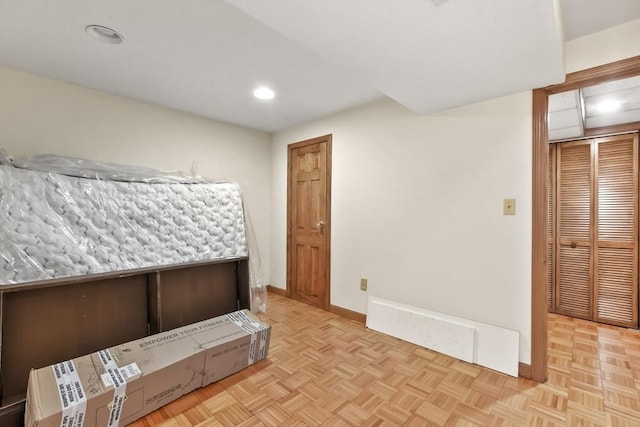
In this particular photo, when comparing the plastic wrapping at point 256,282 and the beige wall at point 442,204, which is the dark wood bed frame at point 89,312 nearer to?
the plastic wrapping at point 256,282

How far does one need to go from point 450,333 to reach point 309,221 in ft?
5.86

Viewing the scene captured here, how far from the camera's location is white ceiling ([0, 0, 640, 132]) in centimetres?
114

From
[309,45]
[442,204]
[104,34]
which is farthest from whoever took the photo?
[442,204]

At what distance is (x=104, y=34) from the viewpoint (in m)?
1.65

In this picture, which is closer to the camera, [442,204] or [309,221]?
[442,204]

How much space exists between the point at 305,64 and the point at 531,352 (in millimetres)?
2472

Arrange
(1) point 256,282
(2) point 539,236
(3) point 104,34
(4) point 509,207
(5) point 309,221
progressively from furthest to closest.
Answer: (5) point 309,221, (1) point 256,282, (4) point 509,207, (2) point 539,236, (3) point 104,34

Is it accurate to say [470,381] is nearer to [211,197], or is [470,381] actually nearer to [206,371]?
Result: [206,371]

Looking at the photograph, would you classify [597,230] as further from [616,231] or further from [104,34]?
[104,34]

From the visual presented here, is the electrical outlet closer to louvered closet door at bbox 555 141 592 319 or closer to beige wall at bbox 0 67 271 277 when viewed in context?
louvered closet door at bbox 555 141 592 319

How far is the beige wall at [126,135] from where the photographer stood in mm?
2084

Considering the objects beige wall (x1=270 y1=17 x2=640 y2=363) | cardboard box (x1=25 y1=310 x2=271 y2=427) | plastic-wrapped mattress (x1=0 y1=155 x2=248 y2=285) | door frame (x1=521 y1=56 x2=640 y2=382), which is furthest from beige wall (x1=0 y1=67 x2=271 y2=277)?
door frame (x1=521 y1=56 x2=640 y2=382)

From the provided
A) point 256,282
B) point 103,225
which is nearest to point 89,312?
point 103,225

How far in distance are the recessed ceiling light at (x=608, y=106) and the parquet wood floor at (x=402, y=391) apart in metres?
2.02
